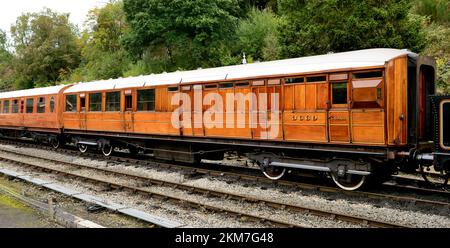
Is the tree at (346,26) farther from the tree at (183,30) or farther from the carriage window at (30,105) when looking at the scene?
the carriage window at (30,105)

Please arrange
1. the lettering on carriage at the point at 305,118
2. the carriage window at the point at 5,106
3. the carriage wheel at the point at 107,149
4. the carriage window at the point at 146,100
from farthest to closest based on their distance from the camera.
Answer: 1. the carriage window at the point at 5,106
2. the carriage wheel at the point at 107,149
3. the carriage window at the point at 146,100
4. the lettering on carriage at the point at 305,118

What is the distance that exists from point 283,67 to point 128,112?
23.8ft

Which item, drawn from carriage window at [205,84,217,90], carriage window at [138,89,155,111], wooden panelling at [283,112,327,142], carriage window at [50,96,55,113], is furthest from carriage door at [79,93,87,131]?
wooden panelling at [283,112,327,142]

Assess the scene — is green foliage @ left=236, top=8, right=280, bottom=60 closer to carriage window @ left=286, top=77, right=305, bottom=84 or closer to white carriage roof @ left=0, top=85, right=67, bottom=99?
white carriage roof @ left=0, top=85, right=67, bottom=99

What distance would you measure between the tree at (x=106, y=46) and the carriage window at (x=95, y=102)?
21.2 metres

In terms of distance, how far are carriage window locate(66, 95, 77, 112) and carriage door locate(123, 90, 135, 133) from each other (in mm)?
4374

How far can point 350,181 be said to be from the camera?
10188 mm

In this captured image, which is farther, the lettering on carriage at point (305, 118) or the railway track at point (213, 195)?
the lettering on carriage at point (305, 118)

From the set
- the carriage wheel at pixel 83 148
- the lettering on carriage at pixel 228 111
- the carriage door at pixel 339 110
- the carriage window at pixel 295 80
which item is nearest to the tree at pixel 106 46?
the carriage wheel at pixel 83 148

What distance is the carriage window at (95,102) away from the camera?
17688 millimetres

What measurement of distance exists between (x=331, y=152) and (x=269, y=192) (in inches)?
74.0

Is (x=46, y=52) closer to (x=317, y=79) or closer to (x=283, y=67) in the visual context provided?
(x=283, y=67)

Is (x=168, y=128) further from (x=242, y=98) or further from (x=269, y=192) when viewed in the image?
(x=269, y=192)

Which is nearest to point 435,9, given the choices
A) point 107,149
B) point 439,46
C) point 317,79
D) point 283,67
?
point 439,46
